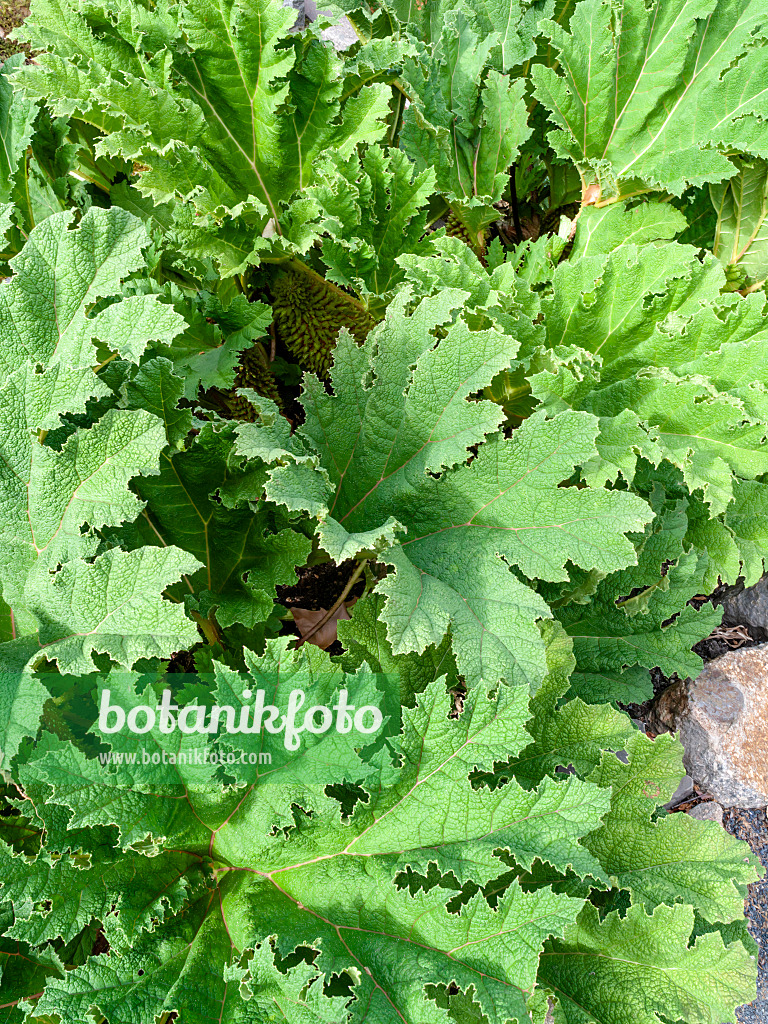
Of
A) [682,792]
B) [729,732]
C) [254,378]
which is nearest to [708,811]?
[682,792]

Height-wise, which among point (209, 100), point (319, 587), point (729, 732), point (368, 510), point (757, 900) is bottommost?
point (757, 900)

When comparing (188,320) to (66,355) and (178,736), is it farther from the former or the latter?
(178,736)

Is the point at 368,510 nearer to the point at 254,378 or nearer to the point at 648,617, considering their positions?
the point at 254,378

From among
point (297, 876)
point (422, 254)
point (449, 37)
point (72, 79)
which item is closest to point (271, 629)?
point (297, 876)

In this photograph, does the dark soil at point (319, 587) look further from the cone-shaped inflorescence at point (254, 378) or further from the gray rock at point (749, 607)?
the gray rock at point (749, 607)

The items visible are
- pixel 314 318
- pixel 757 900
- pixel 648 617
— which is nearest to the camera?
pixel 648 617

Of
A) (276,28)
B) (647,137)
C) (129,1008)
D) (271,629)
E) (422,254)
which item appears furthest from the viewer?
(647,137)
